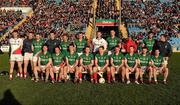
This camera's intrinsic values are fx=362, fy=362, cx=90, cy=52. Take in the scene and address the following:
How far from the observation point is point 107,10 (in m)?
32.4

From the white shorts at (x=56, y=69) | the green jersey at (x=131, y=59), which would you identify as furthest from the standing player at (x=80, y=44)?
the green jersey at (x=131, y=59)

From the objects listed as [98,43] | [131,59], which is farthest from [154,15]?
[131,59]

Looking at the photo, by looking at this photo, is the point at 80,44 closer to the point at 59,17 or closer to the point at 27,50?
the point at 27,50

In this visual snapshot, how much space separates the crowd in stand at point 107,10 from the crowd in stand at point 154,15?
0.93 m

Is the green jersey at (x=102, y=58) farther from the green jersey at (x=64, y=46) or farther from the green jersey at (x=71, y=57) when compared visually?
the green jersey at (x=64, y=46)

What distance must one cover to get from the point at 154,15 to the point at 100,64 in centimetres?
1892

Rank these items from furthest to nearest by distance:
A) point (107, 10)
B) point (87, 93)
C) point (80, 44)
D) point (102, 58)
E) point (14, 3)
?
point (14, 3), point (107, 10), point (80, 44), point (102, 58), point (87, 93)

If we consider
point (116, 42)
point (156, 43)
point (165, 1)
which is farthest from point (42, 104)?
point (165, 1)

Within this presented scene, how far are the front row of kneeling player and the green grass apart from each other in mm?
433

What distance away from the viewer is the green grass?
11.3 m

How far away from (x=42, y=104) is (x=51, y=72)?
2.90 metres

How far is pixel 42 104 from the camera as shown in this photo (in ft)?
Answer: 36.1

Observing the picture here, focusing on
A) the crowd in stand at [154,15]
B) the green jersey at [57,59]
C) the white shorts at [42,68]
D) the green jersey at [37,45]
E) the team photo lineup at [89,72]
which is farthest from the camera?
the crowd in stand at [154,15]

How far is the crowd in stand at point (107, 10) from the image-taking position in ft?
102
